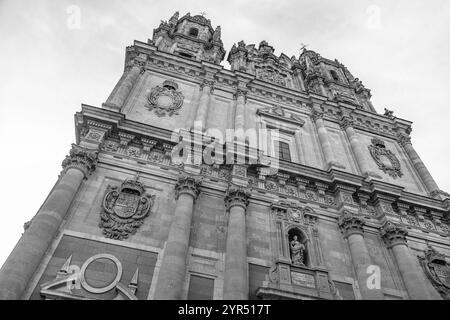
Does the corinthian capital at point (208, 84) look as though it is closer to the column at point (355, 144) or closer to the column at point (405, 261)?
the column at point (355, 144)

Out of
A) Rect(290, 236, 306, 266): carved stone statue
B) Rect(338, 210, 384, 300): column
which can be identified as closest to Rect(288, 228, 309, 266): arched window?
Rect(290, 236, 306, 266): carved stone statue

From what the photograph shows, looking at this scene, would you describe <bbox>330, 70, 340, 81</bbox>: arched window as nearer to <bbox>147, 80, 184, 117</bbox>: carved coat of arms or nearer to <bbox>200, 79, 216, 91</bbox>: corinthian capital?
<bbox>200, 79, 216, 91</bbox>: corinthian capital

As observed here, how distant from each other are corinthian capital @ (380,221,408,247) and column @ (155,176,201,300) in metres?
8.55

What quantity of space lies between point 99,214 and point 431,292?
1325 centimetres

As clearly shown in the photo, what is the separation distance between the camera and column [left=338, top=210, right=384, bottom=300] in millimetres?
12219

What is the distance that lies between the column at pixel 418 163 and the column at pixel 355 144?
390 cm

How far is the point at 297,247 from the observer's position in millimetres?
13219

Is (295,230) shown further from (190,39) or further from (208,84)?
(190,39)

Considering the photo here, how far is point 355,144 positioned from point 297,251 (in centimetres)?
980

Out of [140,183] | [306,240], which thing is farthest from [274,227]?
[140,183]

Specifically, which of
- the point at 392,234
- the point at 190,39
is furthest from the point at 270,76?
the point at 392,234

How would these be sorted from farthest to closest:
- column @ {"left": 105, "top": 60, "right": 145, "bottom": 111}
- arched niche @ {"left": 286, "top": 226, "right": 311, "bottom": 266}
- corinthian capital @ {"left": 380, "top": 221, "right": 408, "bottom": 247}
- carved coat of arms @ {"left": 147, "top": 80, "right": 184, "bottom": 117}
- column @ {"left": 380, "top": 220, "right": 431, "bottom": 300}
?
carved coat of arms @ {"left": 147, "top": 80, "right": 184, "bottom": 117} → column @ {"left": 105, "top": 60, "right": 145, "bottom": 111} → corinthian capital @ {"left": 380, "top": 221, "right": 408, "bottom": 247} → arched niche @ {"left": 286, "top": 226, "right": 311, "bottom": 266} → column @ {"left": 380, "top": 220, "right": 431, "bottom": 300}

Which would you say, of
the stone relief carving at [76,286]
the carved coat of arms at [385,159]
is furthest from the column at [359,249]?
the stone relief carving at [76,286]
